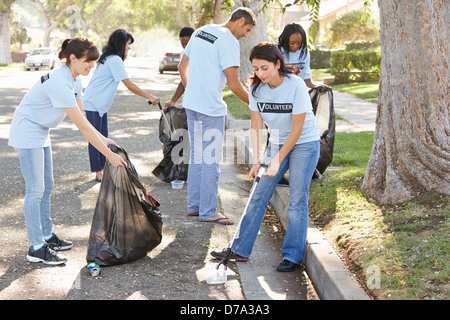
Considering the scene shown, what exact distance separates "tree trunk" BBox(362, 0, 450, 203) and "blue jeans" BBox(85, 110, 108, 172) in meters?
3.39

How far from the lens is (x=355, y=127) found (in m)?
11.1

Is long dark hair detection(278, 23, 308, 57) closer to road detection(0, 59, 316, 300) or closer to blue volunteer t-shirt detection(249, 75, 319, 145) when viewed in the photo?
road detection(0, 59, 316, 300)

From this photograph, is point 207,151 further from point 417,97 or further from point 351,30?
point 351,30

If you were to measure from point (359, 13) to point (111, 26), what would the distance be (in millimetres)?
47562

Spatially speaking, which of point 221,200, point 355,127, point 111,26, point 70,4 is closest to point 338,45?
point 70,4

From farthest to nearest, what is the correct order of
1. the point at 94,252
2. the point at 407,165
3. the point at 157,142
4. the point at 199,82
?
the point at 157,142, the point at 199,82, the point at 407,165, the point at 94,252

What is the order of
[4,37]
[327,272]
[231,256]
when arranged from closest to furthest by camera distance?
[327,272], [231,256], [4,37]

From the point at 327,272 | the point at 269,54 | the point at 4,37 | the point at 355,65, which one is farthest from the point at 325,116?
the point at 4,37

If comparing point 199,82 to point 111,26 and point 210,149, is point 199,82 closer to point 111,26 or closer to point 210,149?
point 210,149

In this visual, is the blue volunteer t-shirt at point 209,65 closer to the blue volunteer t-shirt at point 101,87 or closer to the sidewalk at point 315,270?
the sidewalk at point 315,270

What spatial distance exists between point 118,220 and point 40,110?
1.01m

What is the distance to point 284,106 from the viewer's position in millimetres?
4328

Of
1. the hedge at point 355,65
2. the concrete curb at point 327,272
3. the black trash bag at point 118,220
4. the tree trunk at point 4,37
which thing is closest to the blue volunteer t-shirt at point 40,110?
the black trash bag at point 118,220
